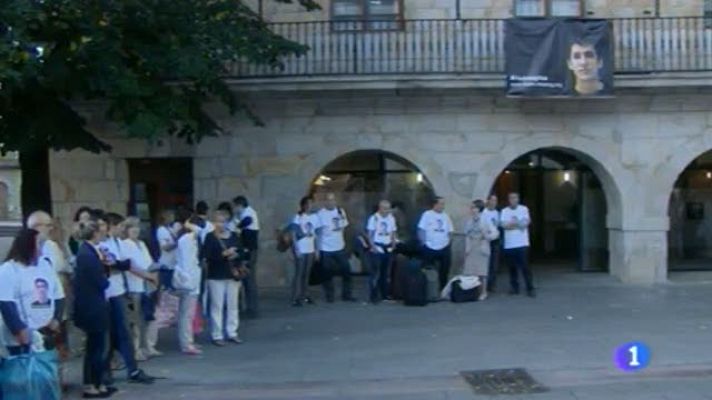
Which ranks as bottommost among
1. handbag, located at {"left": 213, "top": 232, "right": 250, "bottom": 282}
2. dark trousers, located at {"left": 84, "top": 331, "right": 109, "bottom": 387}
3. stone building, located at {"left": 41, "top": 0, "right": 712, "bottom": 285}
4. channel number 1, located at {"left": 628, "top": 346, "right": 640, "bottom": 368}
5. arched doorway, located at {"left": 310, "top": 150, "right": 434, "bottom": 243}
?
channel number 1, located at {"left": 628, "top": 346, "right": 640, "bottom": 368}

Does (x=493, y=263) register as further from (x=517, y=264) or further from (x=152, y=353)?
(x=152, y=353)

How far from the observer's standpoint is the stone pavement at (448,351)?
10.9 meters

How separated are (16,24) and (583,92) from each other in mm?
10454

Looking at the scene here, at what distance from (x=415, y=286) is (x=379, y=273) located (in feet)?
2.68

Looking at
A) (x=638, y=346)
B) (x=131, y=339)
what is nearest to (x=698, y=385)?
(x=638, y=346)

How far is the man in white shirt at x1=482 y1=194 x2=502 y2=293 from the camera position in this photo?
59.9 ft

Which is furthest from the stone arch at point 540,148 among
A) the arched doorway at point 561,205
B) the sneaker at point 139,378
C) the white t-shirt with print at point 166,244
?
the sneaker at point 139,378

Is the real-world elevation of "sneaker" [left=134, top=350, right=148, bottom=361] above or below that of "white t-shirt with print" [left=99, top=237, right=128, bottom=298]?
below

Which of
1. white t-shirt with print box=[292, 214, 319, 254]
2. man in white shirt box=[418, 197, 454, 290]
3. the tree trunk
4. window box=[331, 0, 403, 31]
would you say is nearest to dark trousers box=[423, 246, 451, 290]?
man in white shirt box=[418, 197, 454, 290]

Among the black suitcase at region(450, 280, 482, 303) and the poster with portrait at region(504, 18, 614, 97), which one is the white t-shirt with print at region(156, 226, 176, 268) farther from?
the poster with portrait at region(504, 18, 614, 97)

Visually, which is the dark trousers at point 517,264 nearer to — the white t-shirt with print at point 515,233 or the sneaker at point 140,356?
the white t-shirt with print at point 515,233

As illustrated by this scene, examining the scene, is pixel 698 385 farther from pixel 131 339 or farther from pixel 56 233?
pixel 56 233

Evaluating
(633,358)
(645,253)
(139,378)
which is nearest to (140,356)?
(139,378)

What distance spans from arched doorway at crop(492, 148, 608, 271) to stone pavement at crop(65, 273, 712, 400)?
3408 mm
